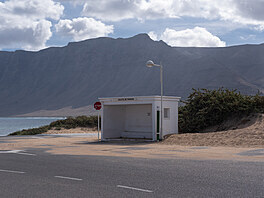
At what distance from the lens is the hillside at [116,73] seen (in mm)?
146750

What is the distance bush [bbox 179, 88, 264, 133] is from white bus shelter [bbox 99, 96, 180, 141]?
18.6 feet

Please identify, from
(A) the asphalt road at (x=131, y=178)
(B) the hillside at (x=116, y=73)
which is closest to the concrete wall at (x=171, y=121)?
(A) the asphalt road at (x=131, y=178)

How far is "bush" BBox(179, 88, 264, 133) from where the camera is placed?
30.3 meters

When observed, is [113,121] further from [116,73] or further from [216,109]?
[116,73]

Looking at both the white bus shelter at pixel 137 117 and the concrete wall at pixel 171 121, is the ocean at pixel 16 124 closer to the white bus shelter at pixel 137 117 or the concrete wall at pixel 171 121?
the white bus shelter at pixel 137 117

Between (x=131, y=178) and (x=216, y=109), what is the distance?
72.9 ft

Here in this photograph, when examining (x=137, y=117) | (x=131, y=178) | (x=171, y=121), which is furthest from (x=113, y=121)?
(x=131, y=178)

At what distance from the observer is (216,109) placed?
31469 mm

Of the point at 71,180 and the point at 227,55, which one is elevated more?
the point at 227,55

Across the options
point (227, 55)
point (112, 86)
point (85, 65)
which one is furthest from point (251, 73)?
point (85, 65)

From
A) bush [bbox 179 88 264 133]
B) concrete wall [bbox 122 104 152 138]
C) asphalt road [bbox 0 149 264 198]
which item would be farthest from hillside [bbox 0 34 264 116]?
asphalt road [bbox 0 149 264 198]

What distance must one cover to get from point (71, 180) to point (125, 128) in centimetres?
1844

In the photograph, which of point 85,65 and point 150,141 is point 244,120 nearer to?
point 150,141

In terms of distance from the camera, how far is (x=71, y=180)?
10.2m
